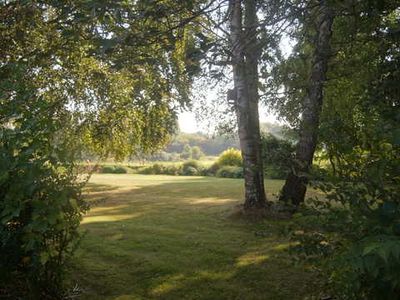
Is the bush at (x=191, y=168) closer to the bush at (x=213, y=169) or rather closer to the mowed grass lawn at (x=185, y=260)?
the bush at (x=213, y=169)

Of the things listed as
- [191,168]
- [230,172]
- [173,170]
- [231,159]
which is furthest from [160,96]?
[173,170]

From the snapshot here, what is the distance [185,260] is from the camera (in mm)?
6375

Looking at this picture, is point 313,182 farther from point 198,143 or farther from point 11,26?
point 198,143

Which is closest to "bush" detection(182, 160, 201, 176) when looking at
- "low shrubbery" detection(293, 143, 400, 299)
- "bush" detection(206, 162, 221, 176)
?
"bush" detection(206, 162, 221, 176)

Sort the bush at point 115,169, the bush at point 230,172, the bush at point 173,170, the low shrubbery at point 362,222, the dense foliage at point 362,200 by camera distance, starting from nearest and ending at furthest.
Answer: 1. the low shrubbery at point 362,222
2. the dense foliage at point 362,200
3. the bush at point 230,172
4. the bush at point 173,170
5. the bush at point 115,169

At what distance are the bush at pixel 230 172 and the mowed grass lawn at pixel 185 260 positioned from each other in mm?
15529

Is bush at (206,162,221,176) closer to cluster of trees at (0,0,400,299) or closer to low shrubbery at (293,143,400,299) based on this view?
cluster of trees at (0,0,400,299)

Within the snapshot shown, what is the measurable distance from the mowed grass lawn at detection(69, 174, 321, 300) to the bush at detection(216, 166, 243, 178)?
15.5 metres

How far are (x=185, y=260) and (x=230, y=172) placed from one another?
66.2ft

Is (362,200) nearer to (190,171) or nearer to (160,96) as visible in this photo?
(160,96)

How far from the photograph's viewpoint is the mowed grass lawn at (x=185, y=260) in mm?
5180

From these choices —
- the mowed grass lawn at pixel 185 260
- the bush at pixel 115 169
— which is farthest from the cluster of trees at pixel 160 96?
the bush at pixel 115 169

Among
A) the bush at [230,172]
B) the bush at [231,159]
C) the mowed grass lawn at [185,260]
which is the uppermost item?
the bush at [231,159]

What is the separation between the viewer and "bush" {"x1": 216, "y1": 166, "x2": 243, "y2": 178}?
84.5ft
